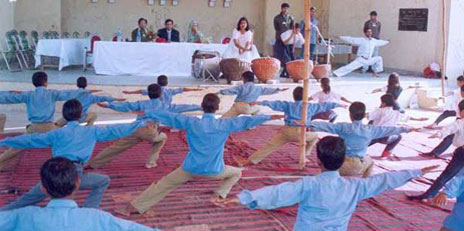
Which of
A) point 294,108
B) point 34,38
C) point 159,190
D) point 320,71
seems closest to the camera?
point 159,190

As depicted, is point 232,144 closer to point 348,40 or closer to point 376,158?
point 376,158

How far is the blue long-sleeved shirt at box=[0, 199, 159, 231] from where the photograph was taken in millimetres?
2521

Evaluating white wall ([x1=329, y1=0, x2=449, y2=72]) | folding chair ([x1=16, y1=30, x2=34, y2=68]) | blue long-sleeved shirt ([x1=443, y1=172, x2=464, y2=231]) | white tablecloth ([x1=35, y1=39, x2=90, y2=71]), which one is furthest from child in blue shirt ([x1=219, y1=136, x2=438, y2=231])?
folding chair ([x1=16, y1=30, x2=34, y2=68])

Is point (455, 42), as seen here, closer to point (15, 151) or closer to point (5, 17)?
point (15, 151)

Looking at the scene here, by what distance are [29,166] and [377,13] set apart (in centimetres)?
1017

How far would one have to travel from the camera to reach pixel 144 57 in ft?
36.5

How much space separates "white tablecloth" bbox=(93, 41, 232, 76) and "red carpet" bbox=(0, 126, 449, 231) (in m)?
4.01

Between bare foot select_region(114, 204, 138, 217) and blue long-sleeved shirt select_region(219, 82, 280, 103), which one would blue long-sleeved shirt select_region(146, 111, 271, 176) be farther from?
blue long-sleeved shirt select_region(219, 82, 280, 103)

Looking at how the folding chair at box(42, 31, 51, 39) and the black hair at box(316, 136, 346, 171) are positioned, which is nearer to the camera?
the black hair at box(316, 136, 346, 171)

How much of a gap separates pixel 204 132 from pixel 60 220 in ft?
6.78

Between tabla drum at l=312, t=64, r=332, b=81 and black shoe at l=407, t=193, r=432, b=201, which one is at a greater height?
tabla drum at l=312, t=64, r=332, b=81

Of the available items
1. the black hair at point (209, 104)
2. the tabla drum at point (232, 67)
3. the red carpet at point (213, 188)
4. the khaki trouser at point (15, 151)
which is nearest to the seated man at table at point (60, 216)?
the red carpet at point (213, 188)

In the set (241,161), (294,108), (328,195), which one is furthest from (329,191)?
(241,161)

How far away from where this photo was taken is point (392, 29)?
44.1ft
